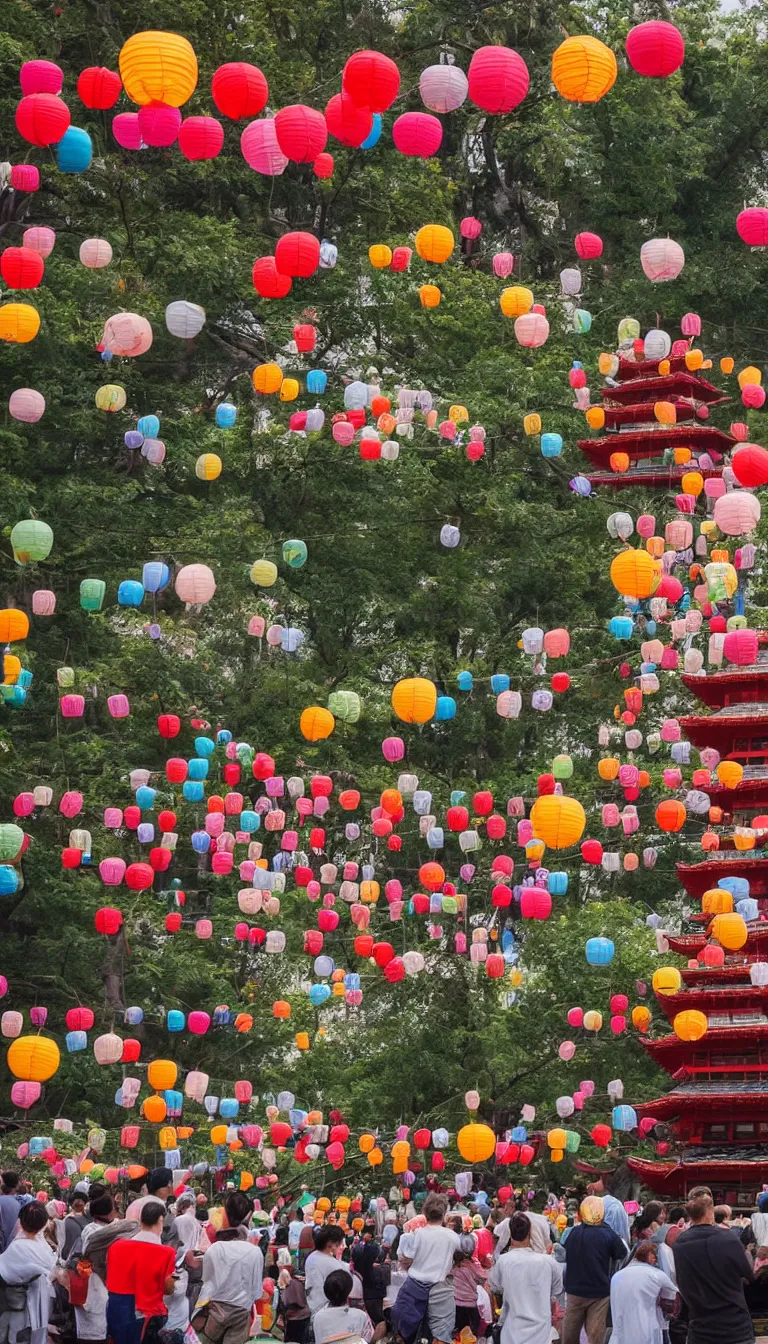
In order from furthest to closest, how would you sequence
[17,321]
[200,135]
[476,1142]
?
[476,1142]
[200,135]
[17,321]

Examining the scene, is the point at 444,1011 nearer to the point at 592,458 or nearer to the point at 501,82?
the point at 592,458

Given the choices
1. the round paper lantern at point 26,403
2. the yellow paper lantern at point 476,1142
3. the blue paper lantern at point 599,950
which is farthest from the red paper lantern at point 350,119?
the blue paper lantern at point 599,950

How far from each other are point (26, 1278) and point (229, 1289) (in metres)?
0.79

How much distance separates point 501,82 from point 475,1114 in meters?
12.6

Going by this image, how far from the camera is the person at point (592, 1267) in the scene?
29.7 feet

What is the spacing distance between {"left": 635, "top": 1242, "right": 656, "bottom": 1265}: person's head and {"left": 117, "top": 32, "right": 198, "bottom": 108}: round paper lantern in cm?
674

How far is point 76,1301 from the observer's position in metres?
8.23

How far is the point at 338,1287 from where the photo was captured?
6871 millimetres

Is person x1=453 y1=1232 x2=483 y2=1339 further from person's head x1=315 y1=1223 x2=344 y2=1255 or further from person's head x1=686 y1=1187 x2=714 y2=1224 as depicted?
person's head x1=686 y1=1187 x2=714 y2=1224

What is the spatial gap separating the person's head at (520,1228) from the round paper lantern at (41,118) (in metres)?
7.95

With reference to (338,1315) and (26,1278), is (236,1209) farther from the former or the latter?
(338,1315)

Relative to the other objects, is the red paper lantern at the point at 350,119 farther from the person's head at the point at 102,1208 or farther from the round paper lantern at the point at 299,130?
the person's head at the point at 102,1208

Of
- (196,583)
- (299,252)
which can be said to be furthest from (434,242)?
(196,583)

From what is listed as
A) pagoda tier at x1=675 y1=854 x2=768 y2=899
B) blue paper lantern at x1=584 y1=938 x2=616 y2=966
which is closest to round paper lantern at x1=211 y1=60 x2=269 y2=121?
pagoda tier at x1=675 y1=854 x2=768 y2=899
